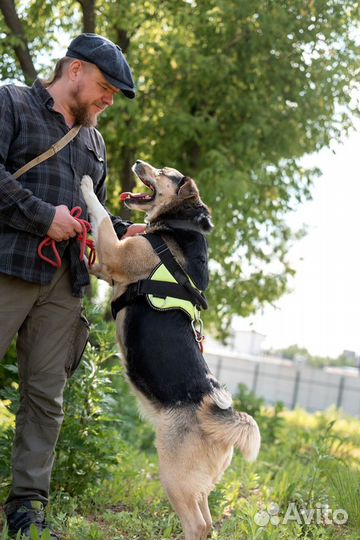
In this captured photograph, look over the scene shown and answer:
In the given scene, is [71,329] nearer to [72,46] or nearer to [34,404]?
[34,404]

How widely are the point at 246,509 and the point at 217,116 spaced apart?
574 centimetres

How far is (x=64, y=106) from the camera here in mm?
3758

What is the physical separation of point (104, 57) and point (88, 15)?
14.4 ft

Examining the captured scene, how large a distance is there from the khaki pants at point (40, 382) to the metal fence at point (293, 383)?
20733 millimetres

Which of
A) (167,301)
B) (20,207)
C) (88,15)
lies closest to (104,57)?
(20,207)

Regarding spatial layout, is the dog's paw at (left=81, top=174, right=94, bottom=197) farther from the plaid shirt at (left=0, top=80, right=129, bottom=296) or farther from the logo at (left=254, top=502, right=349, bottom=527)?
the logo at (left=254, top=502, right=349, bottom=527)

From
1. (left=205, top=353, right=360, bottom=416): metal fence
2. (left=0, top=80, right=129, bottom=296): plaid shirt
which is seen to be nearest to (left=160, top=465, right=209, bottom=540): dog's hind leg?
(left=0, top=80, right=129, bottom=296): plaid shirt

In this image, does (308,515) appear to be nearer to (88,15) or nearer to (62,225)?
(62,225)

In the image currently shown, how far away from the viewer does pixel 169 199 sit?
428 cm

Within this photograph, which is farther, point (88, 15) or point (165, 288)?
point (88, 15)

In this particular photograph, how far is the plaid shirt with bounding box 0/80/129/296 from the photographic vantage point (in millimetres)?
3480

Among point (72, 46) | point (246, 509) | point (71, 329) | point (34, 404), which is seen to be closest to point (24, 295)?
point (71, 329)

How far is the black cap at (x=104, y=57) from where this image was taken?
3633 mm

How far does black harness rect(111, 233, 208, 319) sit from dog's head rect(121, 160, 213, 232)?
273mm
